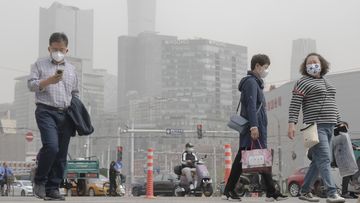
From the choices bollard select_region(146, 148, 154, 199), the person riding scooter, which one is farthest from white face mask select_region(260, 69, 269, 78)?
the person riding scooter

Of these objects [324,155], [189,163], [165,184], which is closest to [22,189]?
[165,184]

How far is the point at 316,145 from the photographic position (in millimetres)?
7758

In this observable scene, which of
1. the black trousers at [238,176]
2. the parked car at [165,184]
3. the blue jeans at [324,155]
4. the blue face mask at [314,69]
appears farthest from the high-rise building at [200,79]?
the blue jeans at [324,155]

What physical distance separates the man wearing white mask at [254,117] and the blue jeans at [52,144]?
7.39 ft

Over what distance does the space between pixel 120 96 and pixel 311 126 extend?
133832mm

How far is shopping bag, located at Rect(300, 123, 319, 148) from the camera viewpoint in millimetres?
7566

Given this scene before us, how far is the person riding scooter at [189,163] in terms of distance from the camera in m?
17.7

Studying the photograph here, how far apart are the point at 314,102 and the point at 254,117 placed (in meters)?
0.79

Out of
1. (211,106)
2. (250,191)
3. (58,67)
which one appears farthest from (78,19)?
(58,67)

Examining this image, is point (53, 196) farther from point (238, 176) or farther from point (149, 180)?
point (149, 180)

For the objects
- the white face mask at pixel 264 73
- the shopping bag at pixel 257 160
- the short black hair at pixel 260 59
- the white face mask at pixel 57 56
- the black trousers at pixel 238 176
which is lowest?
the black trousers at pixel 238 176

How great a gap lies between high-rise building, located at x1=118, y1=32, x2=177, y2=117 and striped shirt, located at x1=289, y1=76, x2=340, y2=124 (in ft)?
431

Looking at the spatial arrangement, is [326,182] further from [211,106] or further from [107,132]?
[211,106]

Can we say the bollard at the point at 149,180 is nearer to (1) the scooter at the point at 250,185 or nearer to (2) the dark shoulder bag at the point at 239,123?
(1) the scooter at the point at 250,185
